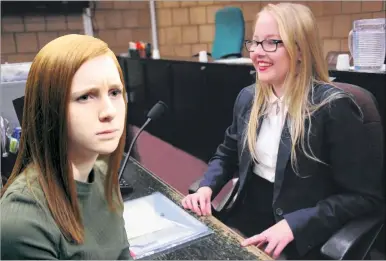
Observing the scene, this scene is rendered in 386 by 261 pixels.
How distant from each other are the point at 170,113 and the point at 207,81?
0.21 m

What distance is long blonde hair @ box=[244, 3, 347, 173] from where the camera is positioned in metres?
Answer: 0.75

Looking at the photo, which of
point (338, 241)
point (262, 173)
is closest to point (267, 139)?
point (262, 173)

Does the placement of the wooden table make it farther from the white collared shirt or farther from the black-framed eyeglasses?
the black-framed eyeglasses

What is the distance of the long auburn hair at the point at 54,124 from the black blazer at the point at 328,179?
55 cm

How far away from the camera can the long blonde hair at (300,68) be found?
2.45ft

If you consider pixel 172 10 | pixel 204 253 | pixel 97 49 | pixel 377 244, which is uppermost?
pixel 172 10

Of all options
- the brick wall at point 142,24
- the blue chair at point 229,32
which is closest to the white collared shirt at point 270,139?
the blue chair at point 229,32

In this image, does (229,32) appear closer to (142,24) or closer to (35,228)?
(142,24)

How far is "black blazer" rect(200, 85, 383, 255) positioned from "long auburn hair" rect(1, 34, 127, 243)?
1.82 feet

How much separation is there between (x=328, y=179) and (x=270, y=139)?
0.16 m

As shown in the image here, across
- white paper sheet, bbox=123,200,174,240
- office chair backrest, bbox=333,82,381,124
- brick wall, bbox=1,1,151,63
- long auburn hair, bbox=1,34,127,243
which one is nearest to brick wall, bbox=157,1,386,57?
brick wall, bbox=1,1,151,63

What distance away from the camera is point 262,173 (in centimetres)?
92

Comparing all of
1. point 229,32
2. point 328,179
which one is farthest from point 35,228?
point 229,32

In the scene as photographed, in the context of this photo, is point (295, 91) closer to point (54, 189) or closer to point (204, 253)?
point (204, 253)
